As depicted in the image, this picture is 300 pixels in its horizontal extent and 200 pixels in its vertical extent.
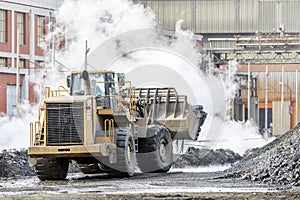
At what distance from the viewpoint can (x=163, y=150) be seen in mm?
30484

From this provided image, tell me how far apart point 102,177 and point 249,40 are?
44871 millimetres

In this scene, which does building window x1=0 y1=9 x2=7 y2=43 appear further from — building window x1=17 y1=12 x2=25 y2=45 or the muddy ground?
the muddy ground

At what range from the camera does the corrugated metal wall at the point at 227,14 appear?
8906 centimetres

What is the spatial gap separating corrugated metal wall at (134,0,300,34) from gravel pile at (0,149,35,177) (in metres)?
55.5

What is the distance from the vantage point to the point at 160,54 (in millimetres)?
59812

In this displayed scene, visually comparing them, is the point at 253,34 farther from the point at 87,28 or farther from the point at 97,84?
the point at 97,84

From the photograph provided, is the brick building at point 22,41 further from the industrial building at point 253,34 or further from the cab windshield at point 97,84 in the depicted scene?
the cab windshield at point 97,84

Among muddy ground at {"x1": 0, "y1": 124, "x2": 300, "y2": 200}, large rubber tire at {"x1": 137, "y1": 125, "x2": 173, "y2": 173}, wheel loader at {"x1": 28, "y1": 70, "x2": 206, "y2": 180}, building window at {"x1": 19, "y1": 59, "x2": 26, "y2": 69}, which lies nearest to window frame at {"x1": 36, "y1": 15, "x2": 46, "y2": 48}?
building window at {"x1": 19, "y1": 59, "x2": 26, "y2": 69}

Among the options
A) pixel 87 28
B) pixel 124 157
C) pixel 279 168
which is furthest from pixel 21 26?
pixel 279 168

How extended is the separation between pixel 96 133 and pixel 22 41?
33611 mm

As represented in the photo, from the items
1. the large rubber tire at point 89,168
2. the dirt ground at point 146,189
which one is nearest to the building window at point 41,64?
the large rubber tire at point 89,168

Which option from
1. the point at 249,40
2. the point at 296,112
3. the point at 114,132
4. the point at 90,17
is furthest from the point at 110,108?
the point at 296,112

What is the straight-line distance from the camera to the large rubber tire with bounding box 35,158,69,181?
26391mm

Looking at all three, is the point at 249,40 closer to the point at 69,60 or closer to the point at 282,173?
the point at 69,60
